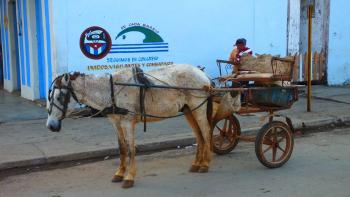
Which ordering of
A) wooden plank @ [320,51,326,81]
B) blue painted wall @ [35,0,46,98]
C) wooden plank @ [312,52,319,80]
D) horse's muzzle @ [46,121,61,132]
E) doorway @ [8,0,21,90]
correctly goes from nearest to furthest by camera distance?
horse's muzzle @ [46,121,61,132] < blue painted wall @ [35,0,46,98] < doorway @ [8,0,21,90] < wooden plank @ [312,52,319,80] < wooden plank @ [320,51,326,81]

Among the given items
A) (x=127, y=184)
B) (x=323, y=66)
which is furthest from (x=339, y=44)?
(x=127, y=184)

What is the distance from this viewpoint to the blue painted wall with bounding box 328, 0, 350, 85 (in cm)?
1422

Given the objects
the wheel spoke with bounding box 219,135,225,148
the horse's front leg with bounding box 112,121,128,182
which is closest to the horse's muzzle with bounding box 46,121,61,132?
the horse's front leg with bounding box 112,121,128,182

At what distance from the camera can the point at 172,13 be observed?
11664mm

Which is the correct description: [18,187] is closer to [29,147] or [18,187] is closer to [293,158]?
[29,147]

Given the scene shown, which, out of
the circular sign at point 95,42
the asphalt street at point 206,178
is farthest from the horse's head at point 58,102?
the circular sign at point 95,42

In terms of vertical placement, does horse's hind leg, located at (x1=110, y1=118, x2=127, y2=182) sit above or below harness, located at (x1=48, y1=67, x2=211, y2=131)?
below

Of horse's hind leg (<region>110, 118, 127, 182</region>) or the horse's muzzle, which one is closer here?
the horse's muzzle

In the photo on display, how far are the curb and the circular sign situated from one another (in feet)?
10.4

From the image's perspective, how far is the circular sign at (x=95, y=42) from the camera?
10.6 m

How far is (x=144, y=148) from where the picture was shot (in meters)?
8.12

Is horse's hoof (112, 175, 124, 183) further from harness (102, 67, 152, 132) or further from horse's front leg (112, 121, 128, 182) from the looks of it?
harness (102, 67, 152, 132)

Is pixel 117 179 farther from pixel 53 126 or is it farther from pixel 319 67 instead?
pixel 319 67

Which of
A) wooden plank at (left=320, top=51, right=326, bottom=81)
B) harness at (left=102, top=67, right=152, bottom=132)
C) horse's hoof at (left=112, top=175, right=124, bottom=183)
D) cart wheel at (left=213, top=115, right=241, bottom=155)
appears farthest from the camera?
wooden plank at (left=320, top=51, right=326, bottom=81)
